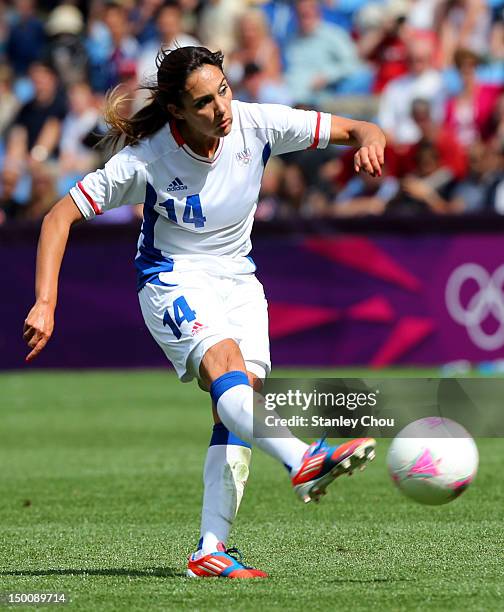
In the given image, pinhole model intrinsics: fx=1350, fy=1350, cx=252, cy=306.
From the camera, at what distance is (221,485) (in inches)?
228

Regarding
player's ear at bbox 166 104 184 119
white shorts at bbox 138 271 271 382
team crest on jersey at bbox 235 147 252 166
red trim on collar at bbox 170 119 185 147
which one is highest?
player's ear at bbox 166 104 184 119

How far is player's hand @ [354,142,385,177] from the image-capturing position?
5.61 meters

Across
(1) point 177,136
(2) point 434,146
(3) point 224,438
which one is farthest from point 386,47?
(3) point 224,438

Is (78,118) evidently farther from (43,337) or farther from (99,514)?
(43,337)

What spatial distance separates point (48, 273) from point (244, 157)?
3.37ft

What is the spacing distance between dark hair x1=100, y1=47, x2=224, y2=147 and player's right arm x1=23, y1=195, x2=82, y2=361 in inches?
16.0

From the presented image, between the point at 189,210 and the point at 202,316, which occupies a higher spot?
the point at 189,210

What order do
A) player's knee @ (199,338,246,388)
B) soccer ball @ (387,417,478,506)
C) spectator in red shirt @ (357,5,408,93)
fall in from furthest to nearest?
spectator in red shirt @ (357,5,408,93) → player's knee @ (199,338,246,388) → soccer ball @ (387,417,478,506)

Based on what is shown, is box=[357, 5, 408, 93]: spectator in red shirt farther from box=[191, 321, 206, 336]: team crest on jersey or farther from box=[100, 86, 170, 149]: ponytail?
box=[191, 321, 206, 336]: team crest on jersey

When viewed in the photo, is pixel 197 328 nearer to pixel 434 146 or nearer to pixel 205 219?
pixel 205 219

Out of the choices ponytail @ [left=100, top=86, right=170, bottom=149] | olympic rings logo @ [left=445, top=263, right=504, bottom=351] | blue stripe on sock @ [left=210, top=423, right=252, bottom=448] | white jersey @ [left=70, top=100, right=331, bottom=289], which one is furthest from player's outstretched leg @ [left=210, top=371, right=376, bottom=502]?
olympic rings logo @ [left=445, top=263, right=504, bottom=351]

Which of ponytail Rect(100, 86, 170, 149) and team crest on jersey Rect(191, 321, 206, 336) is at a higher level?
ponytail Rect(100, 86, 170, 149)

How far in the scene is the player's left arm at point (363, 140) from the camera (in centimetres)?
563

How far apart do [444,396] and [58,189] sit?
23.4ft
